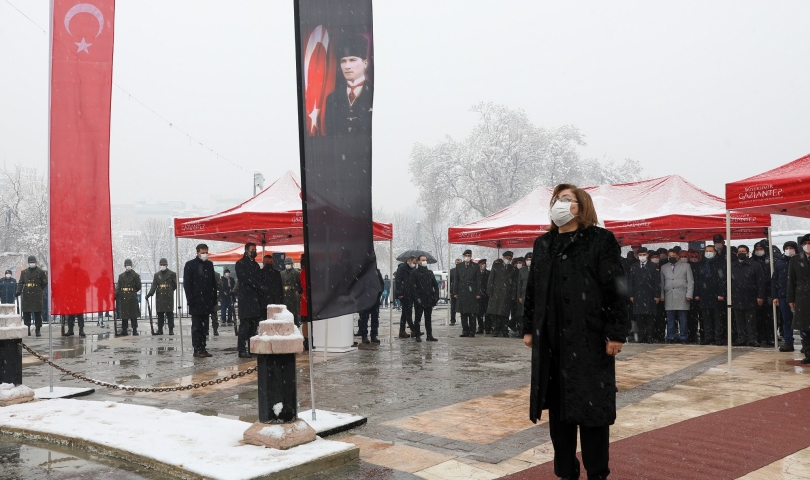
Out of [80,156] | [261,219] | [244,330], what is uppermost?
[80,156]

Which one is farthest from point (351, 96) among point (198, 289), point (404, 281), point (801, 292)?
point (404, 281)

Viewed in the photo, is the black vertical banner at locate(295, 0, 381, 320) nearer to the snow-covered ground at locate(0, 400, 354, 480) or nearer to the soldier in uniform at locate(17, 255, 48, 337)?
the snow-covered ground at locate(0, 400, 354, 480)

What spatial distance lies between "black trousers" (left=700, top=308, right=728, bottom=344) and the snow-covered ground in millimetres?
10763

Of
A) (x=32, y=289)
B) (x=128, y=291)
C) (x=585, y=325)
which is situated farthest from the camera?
(x=128, y=291)

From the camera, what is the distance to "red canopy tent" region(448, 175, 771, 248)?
44.2 feet

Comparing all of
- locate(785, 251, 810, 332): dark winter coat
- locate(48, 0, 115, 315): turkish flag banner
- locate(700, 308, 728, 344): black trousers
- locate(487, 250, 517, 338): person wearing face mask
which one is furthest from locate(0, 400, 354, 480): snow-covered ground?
locate(487, 250, 517, 338): person wearing face mask

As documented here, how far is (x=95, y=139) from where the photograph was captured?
848 cm

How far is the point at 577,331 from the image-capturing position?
4.13 m

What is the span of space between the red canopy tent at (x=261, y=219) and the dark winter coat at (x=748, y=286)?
22.0ft

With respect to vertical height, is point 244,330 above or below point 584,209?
below

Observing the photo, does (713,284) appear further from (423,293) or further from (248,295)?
(248,295)

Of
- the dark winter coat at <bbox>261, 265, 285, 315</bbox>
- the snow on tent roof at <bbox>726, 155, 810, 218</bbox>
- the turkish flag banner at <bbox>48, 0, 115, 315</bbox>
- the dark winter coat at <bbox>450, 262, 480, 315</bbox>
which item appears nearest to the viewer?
the turkish flag banner at <bbox>48, 0, 115, 315</bbox>

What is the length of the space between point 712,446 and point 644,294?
10.00 meters

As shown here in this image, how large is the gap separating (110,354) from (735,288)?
12.1 meters
